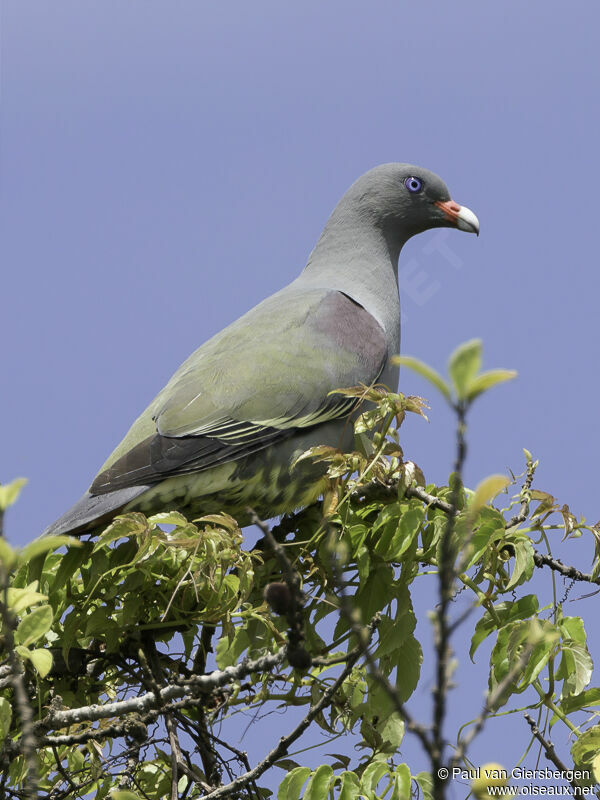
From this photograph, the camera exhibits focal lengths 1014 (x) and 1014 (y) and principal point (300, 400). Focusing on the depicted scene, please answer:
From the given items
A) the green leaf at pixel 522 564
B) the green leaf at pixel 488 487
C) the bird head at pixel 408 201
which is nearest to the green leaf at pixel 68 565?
the green leaf at pixel 522 564

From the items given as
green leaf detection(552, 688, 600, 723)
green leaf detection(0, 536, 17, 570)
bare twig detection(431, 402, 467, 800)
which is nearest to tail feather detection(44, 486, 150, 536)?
green leaf detection(552, 688, 600, 723)

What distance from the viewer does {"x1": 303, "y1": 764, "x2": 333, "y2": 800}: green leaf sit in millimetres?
2361

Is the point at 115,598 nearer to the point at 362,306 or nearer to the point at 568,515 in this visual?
the point at 568,515

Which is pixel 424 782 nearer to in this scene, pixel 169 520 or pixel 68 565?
pixel 169 520

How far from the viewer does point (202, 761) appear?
9.07 ft

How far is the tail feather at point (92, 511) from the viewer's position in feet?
9.77

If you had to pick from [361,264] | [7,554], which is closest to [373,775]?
[7,554]

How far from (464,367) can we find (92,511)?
7.06 feet

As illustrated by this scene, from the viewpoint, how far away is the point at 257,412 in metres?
3.40

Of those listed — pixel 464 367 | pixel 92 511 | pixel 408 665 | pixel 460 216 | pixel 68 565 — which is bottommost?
pixel 408 665

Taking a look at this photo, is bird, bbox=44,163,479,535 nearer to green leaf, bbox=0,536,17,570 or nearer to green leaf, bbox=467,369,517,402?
green leaf, bbox=0,536,17,570

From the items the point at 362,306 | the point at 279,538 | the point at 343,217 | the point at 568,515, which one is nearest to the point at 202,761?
the point at 279,538

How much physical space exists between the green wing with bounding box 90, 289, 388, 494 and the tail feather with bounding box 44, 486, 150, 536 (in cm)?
3

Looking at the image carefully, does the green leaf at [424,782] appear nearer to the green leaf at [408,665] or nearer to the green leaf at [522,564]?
the green leaf at [408,665]
